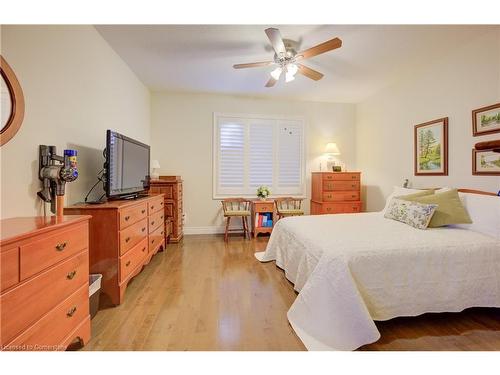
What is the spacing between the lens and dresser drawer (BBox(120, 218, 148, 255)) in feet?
6.55

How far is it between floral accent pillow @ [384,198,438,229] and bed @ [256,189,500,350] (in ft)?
0.72

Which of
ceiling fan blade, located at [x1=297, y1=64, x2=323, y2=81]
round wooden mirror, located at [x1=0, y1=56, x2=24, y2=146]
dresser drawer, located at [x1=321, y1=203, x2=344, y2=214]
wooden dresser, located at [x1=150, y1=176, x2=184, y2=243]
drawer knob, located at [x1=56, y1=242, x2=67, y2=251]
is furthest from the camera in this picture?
dresser drawer, located at [x1=321, y1=203, x2=344, y2=214]

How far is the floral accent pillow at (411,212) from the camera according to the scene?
2152 mm

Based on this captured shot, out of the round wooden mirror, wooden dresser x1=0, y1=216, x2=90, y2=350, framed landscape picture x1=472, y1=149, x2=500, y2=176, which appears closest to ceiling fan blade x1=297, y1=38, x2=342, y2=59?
framed landscape picture x1=472, y1=149, x2=500, y2=176

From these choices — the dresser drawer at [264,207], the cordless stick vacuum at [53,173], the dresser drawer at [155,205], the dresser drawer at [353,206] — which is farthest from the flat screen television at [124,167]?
the dresser drawer at [353,206]

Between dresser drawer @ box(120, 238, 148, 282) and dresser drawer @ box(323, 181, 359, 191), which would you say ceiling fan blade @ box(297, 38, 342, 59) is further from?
dresser drawer @ box(120, 238, 148, 282)

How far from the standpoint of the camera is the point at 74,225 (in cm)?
136

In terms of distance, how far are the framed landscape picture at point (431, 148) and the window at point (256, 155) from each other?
1961 mm

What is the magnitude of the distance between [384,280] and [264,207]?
2611 mm

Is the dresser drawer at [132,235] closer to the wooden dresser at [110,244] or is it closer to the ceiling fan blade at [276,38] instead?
the wooden dresser at [110,244]

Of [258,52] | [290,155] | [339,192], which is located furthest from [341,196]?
[258,52]
